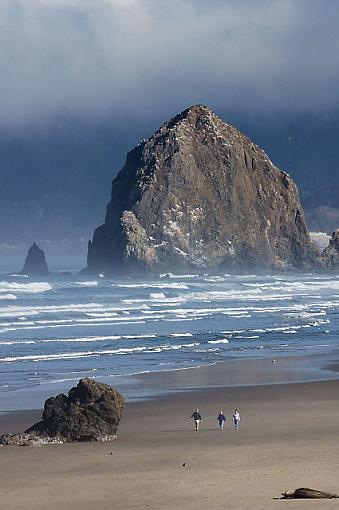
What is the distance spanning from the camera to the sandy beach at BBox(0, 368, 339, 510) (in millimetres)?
19217

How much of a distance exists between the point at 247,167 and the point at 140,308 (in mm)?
101574

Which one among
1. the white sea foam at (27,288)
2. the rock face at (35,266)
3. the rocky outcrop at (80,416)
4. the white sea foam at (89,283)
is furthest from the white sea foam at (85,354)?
the rock face at (35,266)

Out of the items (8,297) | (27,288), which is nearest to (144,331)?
(8,297)

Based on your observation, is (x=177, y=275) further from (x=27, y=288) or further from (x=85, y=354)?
(x=85, y=354)

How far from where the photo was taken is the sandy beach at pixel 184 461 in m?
19.2

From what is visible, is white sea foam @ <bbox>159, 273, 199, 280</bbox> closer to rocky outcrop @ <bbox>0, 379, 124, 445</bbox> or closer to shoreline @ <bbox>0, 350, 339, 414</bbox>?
shoreline @ <bbox>0, 350, 339, 414</bbox>

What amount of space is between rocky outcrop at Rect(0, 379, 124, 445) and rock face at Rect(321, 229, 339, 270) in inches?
5698

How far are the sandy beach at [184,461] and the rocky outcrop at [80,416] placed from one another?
1.77 ft

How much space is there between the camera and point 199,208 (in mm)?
163000

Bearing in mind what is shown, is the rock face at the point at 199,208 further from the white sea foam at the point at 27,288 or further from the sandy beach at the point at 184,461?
the sandy beach at the point at 184,461

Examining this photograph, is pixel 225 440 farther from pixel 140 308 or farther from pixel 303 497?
pixel 140 308

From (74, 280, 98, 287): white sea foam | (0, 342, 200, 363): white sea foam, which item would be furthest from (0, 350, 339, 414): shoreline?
(74, 280, 98, 287): white sea foam

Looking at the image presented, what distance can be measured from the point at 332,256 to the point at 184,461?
15124cm

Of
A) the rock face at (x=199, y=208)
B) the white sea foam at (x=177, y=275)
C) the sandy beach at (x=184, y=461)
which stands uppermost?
the rock face at (x=199, y=208)
